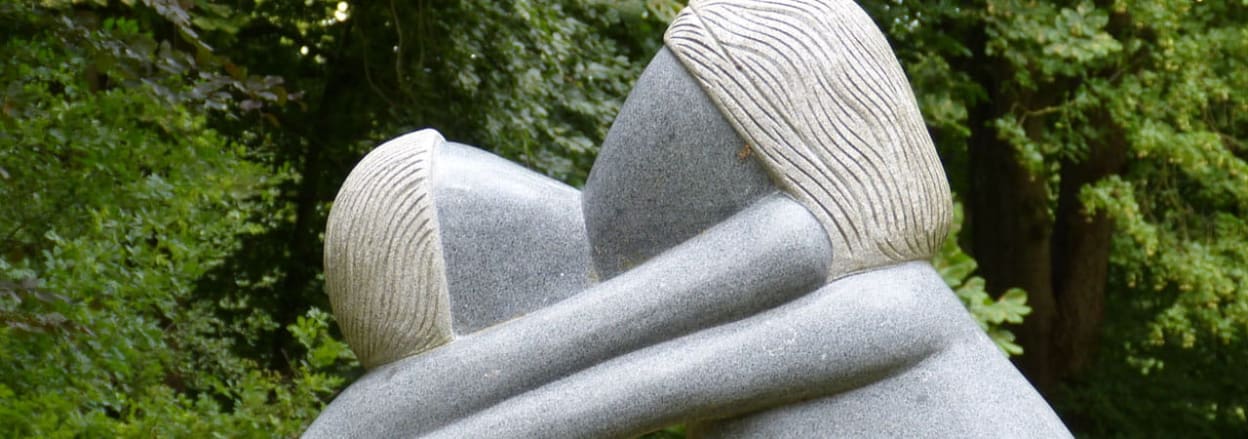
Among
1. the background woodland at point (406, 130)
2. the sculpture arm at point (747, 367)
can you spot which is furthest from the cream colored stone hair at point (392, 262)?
the background woodland at point (406, 130)

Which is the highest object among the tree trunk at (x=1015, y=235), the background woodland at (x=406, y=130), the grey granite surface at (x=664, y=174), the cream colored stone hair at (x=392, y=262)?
the grey granite surface at (x=664, y=174)

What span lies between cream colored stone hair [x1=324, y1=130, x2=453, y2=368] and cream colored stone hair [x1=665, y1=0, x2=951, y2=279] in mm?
632

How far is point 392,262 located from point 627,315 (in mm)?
512

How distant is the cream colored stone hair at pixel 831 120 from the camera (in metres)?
3.14

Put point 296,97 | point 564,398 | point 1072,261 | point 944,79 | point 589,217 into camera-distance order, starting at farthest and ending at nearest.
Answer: point 1072,261
point 944,79
point 296,97
point 589,217
point 564,398

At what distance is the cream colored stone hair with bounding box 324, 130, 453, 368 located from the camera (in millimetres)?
3250

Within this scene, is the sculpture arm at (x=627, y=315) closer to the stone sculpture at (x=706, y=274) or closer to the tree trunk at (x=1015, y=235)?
A: the stone sculpture at (x=706, y=274)

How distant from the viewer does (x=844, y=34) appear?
10.6 feet

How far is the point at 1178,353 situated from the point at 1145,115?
9.94 feet

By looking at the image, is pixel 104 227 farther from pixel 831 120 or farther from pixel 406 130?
pixel 831 120

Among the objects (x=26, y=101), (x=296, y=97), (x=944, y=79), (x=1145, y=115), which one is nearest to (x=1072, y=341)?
(x=1145, y=115)

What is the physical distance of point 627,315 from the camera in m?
3.14

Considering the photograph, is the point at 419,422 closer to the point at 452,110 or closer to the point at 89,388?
the point at 89,388

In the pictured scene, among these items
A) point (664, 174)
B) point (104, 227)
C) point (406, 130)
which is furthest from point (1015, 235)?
point (664, 174)
